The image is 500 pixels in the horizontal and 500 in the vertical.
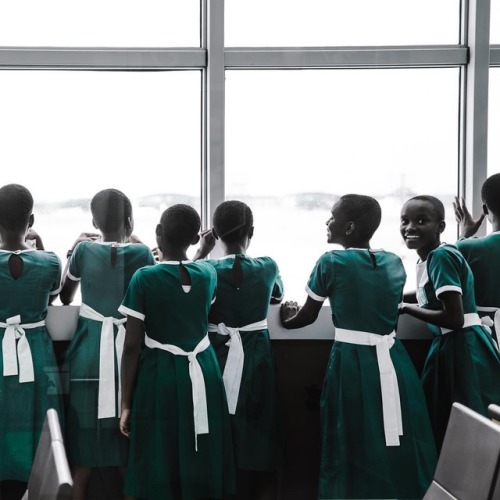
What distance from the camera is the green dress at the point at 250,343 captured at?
7.19ft

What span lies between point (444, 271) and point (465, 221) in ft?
1.69

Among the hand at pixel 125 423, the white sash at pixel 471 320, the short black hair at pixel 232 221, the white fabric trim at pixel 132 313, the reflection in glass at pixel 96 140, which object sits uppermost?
the reflection in glass at pixel 96 140

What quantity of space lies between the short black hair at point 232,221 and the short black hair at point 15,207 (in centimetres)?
66

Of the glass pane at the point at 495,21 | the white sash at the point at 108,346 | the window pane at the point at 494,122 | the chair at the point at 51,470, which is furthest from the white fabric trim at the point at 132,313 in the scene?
the glass pane at the point at 495,21

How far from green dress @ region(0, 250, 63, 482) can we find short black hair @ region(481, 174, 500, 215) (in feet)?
5.20

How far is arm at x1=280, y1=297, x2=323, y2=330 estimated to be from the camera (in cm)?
214

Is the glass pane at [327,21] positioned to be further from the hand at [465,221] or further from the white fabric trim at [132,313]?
the white fabric trim at [132,313]

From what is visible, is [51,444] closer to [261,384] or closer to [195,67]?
[261,384]

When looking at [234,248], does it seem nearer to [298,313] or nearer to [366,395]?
[298,313]

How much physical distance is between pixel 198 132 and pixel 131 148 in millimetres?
281

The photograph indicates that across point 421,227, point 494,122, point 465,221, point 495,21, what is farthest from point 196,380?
point 495,21

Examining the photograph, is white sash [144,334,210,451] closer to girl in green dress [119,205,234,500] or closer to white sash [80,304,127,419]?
girl in green dress [119,205,234,500]

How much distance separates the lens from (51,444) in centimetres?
117

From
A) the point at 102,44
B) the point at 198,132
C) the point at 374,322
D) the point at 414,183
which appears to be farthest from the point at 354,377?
the point at 102,44
